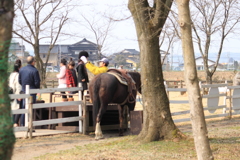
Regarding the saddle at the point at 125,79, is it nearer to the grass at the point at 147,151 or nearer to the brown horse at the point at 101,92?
the brown horse at the point at 101,92

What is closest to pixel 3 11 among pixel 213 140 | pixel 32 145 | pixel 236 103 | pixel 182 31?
pixel 182 31

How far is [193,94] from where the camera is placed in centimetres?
557

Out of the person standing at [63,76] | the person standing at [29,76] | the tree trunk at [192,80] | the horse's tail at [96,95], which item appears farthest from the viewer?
the person standing at [63,76]

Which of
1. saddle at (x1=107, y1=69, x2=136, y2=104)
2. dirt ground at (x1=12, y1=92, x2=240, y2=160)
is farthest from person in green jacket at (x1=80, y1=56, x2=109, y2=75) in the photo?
dirt ground at (x1=12, y1=92, x2=240, y2=160)

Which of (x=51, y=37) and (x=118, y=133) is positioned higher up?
(x=51, y=37)

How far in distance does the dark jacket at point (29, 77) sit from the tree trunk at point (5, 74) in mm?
6549

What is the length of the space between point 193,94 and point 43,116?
274 inches

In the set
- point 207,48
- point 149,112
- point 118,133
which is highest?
point 207,48

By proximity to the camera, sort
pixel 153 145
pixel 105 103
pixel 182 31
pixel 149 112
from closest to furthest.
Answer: pixel 182 31
pixel 153 145
pixel 149 112
pixel 105 103

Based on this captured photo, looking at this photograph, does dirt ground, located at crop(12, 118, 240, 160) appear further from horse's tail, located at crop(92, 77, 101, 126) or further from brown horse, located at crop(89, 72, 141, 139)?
horse's tail, located at crop(92, 77, 101, 126)

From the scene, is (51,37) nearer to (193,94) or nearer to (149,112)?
(149,112)

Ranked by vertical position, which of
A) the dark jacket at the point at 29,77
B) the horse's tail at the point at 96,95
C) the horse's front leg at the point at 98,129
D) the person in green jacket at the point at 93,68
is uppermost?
the person in green jacket at the point at 93,68

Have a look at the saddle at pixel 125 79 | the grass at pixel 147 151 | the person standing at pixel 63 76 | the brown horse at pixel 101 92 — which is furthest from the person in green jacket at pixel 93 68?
the grass at pixel 147 151

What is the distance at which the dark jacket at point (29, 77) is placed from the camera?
9859 mm
